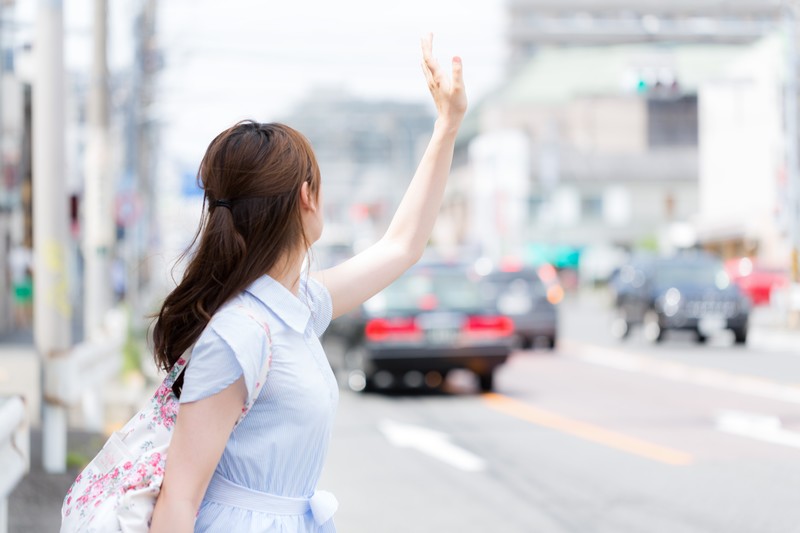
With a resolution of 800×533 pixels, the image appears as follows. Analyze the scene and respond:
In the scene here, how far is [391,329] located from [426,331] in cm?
45

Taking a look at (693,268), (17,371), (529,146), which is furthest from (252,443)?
(529,146)

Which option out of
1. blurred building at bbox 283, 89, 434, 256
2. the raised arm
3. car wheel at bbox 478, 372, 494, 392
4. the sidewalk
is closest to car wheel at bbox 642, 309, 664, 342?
car wheel at bbox 478, 372, 494, 392

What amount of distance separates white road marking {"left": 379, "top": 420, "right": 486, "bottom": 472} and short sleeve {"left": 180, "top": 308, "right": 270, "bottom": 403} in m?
7.70

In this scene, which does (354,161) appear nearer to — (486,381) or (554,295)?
(554,295)

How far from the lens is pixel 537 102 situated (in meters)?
91.5

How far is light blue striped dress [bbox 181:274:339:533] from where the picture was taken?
2.29 m

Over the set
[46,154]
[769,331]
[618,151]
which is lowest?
[769,331]

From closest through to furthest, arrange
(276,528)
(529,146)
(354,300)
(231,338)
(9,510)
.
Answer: (231,338) < (276,528) < (354,300) < (9,510) < (529,146)

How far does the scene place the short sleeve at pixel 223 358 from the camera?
221 cm

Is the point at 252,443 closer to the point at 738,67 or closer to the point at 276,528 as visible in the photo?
the point at 276,528

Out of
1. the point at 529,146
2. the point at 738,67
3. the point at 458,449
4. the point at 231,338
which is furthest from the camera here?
the point at 529,146

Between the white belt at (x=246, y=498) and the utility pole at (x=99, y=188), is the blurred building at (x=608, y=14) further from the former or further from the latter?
the white belt at (x=246, y=498)

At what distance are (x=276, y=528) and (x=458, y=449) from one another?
28.3 ft

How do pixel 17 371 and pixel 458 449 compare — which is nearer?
pixel 458 449
